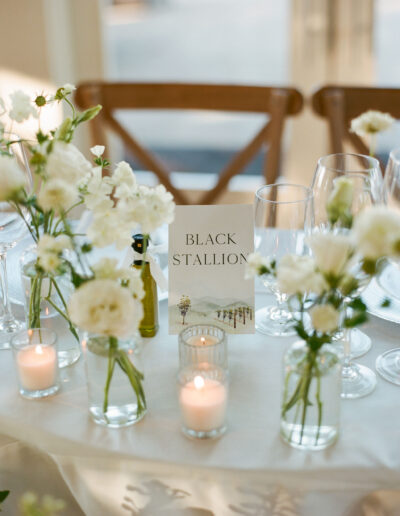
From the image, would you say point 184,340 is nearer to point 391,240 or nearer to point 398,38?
point 391,240

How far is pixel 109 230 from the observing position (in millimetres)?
878

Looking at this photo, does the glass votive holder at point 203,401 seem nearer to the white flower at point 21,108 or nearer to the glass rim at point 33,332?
the glass rim at point 33,332

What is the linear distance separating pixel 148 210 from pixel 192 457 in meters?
0.32

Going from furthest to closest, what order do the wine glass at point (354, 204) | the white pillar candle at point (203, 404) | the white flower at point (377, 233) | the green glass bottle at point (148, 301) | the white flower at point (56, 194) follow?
1. the green glass bottle at point (148, 301)
2. the wine glass at point (354, 204)
3. the white pillar candle at point (203, 404)
4. the white flower at point (56, 194)
5. the white flower at point (377, 233)

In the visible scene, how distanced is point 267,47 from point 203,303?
7.31 feet

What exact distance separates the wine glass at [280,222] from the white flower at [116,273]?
0.31 meters

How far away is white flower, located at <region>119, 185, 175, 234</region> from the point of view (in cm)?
89

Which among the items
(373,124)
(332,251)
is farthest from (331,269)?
(373,124)

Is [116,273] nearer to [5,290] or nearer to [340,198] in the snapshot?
[340,198]

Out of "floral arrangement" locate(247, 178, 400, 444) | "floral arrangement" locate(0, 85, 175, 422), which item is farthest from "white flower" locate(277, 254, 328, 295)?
"floral arrangement" locate(0, 85, 175, 422)

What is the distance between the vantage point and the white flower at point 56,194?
0.81 meters

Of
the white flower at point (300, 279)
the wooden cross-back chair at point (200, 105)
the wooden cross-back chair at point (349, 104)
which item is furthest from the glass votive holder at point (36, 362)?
the wooden cross-back chair at point (349, 104)

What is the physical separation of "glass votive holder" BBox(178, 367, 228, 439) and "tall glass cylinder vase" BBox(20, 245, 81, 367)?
25 centimetres

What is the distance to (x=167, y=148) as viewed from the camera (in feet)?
12.6
